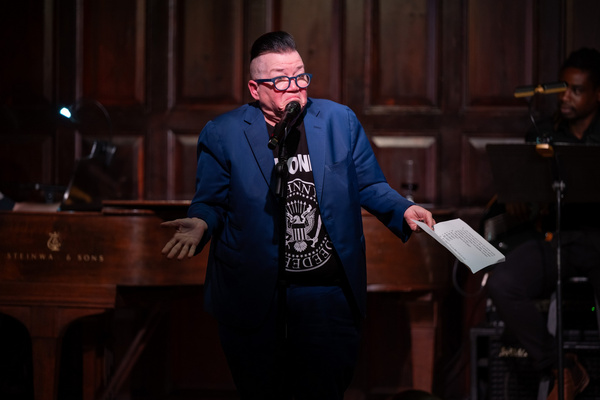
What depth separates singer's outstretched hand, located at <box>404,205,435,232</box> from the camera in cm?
213

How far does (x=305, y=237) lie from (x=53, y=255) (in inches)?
56.3

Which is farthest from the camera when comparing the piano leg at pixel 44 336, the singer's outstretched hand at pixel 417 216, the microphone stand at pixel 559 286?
the piano leg at pixel 44 336

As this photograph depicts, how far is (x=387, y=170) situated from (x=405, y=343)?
1031mm

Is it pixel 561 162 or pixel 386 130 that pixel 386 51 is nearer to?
pixel 386 130

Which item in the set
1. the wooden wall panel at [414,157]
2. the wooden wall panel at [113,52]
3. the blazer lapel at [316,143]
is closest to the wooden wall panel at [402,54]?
the wooden wall panel at [414,157]

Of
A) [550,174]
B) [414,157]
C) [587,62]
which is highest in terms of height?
[587,62]

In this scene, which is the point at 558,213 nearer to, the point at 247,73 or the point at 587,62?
the point at 587,62

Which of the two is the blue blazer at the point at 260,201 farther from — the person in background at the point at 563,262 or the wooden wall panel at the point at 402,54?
the wooden wall panel at the point at 402,54

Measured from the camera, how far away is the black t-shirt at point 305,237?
7.12ft

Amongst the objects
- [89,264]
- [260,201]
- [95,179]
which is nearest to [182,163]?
[95,179]

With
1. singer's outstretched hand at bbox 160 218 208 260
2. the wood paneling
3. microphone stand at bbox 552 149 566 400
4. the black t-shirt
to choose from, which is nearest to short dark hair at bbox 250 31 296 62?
the black t-shirt

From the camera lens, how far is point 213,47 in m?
4.30

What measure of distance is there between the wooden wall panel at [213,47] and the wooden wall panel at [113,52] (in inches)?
10.4

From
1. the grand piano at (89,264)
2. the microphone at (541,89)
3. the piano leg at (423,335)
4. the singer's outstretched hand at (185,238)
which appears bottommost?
the piano leg at (423,335)
